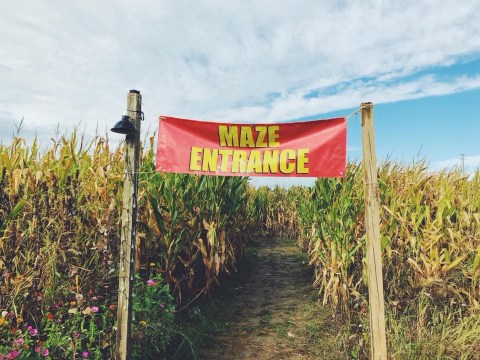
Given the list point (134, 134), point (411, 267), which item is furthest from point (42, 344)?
point (411, 267)

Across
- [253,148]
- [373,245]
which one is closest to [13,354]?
[253,148]

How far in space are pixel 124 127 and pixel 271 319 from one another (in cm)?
368

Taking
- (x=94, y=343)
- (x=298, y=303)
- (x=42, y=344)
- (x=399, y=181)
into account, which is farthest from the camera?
(x=298, y=303)

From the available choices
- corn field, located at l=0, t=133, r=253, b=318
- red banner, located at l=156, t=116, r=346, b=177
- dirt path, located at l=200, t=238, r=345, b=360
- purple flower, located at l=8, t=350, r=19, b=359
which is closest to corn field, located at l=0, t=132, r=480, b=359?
corn field, located at l=0, t=133, r=253, b=318

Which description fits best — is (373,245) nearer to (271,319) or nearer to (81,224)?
(271,319)

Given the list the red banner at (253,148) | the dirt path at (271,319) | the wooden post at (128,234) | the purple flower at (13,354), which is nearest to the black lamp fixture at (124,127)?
the wooden post at (128,234)

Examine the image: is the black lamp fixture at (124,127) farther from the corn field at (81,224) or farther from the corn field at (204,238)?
the corn field at (204,238)

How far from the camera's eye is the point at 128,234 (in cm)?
325

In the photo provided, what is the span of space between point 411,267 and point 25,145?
5.10 metres

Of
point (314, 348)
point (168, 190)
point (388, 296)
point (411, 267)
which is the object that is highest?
point (168, 190)

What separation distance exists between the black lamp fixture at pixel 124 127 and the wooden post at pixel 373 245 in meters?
2.14

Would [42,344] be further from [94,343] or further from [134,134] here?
[134,134]

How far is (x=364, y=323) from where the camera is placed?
399 cm

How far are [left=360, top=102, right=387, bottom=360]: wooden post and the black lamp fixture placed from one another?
2141mm
